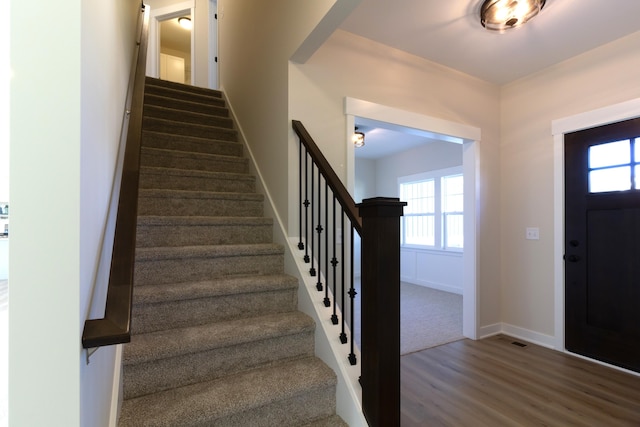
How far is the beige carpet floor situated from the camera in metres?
3.10

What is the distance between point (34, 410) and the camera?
2.18ft

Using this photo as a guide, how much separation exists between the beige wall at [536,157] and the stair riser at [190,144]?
294 cm

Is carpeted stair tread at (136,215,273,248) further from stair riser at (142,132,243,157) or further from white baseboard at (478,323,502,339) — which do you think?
white baseboard at (478,323,502,339)

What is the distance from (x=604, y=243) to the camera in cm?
263

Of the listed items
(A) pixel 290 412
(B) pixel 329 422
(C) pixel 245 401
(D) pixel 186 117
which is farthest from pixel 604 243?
(D) pixel 186 117

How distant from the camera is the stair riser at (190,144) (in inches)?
110

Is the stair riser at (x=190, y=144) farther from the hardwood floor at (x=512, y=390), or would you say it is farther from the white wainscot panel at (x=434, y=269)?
the white wainscot panel at (x=434, y=269)

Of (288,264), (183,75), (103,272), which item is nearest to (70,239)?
(103,272)

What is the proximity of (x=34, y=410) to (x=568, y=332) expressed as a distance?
3714 millimetres

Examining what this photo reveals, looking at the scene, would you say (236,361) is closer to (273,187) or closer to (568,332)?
(273,187)

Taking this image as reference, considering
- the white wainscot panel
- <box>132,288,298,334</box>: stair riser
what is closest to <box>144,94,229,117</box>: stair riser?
<box>132,288,298,334</box>: stair riser

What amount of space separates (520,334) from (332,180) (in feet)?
9.46

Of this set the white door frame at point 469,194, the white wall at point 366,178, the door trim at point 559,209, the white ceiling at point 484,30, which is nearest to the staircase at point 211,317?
the white ceiling at point 484,30

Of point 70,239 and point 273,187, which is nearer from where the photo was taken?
point 70,239
